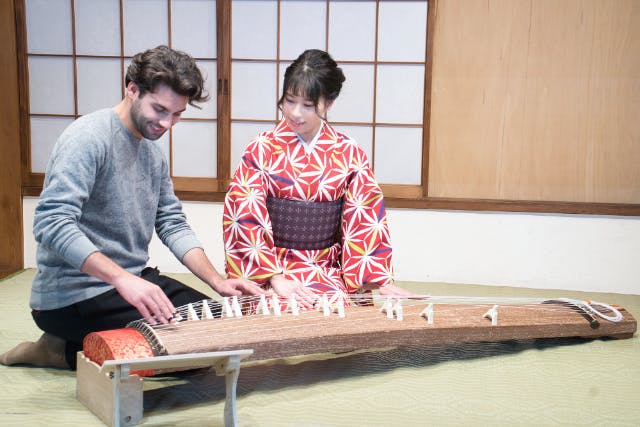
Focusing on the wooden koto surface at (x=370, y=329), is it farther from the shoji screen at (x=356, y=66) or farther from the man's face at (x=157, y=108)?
the shoji screen at (x=356, y=66)

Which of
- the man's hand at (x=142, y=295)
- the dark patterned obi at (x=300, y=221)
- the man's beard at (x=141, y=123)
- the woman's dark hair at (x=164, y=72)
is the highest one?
the woman's dark hair at (x=164, y=72)

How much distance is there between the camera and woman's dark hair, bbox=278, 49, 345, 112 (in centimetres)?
255

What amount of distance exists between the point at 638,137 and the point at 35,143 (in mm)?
3541

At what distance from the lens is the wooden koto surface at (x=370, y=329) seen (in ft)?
6.80

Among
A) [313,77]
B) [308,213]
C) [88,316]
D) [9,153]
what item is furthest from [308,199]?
[9,153]

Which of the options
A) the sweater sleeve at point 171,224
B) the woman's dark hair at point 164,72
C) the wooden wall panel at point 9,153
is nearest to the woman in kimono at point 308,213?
the sweater sleeve at point 171,224

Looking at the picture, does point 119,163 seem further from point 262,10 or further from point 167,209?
point 262,10

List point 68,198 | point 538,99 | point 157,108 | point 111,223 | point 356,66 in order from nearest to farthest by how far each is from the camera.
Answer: point 68,198 < point 157,108 < point 111,223 < point 538,99 < point 356,66

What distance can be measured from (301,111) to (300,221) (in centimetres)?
43

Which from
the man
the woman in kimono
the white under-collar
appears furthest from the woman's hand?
the white under-collar

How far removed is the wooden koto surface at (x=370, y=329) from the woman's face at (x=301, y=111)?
72 centimetres

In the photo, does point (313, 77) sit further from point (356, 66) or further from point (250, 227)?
point (356, 66)

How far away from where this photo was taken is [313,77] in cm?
255

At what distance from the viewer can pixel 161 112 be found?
7.25ft
